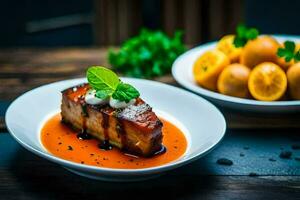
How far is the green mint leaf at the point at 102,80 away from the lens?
146 cm

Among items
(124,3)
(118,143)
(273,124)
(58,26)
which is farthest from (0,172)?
(58,26)

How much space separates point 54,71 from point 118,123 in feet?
2.40

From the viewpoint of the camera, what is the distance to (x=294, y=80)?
1.67 meters

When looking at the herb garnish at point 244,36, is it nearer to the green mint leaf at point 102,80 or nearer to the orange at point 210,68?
the orange at point 210,68

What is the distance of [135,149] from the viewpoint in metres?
1.40

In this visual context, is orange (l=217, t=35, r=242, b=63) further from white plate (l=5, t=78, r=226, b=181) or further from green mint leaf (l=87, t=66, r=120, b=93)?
green mint leaf (l=87, t=66, r=120, b=93)

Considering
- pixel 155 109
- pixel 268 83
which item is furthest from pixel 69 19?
pixel 268 83

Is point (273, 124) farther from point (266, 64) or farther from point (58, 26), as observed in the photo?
point (58, 26)

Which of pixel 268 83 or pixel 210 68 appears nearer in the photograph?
pixel 268 83

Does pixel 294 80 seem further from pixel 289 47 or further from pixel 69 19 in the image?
pixel 69 19

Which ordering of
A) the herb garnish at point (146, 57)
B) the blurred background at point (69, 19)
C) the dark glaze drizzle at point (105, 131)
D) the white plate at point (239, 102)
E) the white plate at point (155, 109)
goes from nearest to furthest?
the white plate at point (155, 109) → the dark glaze drizzle at point (105, 131) → the white plate at point (239, 102) → the herb garnish at point (146, 57) → the blurred background at point (69, 19)

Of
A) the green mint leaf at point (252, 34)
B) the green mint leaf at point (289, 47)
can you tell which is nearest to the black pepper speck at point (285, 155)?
the green mint leaf at point (289, 47)

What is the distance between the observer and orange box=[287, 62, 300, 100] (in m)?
1.67

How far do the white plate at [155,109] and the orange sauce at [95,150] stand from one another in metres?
0.02
